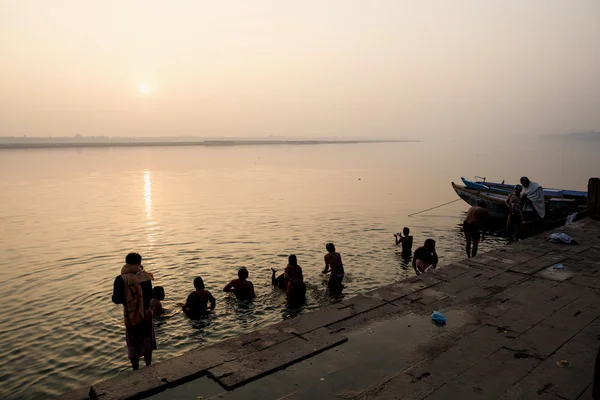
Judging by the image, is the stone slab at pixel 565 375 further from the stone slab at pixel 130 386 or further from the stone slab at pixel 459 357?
the stone slab at pixel 130 386

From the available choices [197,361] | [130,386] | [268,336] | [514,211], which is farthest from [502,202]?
[130,386]

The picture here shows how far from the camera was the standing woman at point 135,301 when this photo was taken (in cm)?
609

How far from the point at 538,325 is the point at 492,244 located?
1244cm

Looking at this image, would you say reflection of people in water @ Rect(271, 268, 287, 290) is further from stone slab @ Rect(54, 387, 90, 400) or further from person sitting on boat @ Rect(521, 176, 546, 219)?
person sitting on boat @ Rect(521, 176, 546, 219)

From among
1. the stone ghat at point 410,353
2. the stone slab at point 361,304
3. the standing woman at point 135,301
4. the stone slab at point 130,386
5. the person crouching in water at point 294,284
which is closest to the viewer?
the stone slab at point 130,386

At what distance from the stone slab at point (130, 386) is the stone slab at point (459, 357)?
3377 mm

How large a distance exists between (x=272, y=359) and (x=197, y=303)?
4.70 m

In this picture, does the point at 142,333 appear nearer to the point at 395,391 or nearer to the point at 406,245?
the point at 395,391

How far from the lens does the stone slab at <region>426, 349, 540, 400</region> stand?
5.00 meters

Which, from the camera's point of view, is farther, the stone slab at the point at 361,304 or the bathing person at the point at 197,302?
the bathing person at the point at 197,302

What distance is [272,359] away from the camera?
5867mm

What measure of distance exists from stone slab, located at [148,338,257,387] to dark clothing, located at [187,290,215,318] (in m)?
3.87

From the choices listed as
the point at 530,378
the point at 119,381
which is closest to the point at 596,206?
the point at 530,378

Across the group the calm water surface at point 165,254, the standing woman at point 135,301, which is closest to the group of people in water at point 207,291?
the standing woman at point 135,301
